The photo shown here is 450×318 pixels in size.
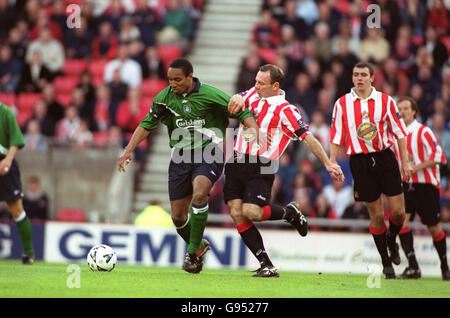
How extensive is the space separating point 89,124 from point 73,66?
1.92 metres

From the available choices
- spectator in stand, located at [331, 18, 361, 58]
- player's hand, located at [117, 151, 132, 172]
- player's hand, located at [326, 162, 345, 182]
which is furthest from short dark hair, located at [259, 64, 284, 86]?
spectator in stand, located at [331, 18, 361, 58]

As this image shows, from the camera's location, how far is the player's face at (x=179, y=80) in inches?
360

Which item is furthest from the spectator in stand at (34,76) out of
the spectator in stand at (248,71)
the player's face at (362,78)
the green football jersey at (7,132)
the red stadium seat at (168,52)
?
the player's face at (362,78)

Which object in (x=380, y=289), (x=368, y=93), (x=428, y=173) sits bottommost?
(x=380, y=289)

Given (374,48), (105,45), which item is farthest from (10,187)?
(374,48)

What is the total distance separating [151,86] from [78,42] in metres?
2.27

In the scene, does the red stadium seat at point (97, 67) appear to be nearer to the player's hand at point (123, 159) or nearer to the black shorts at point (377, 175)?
the player's hand at point (123, 159)

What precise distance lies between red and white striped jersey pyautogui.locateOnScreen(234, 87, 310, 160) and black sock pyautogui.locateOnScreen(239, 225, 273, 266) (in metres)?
0.87

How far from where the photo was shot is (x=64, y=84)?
18234mm

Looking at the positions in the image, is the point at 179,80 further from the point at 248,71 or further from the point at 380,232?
the point at 248,71

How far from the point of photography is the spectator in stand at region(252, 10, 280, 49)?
1804 centimetres
